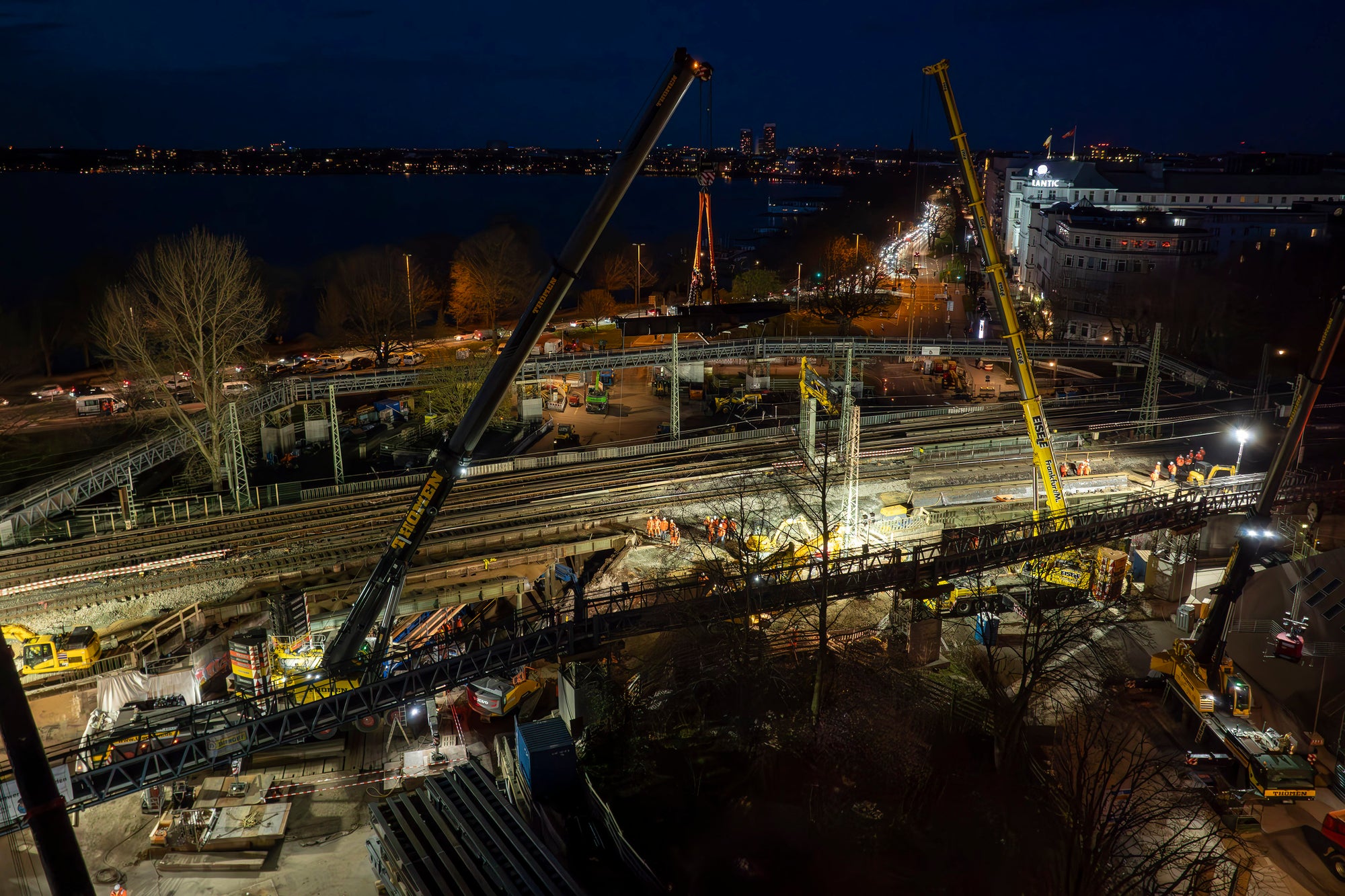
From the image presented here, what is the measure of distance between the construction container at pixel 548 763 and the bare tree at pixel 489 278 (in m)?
40.1

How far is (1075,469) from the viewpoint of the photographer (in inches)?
1048

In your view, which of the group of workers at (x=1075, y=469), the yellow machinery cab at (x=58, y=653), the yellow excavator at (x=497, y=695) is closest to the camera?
the yellow excavator at (x=497, y=695)

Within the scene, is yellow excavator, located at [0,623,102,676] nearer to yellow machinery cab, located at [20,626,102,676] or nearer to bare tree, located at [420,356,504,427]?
→ yellow machinery cab, located at [20,626,102,676]

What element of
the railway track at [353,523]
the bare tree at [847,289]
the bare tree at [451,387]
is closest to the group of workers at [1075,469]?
the railway track at [353,523]

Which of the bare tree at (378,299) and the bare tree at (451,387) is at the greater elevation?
the bare tree at (378,299)

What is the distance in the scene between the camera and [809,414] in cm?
2402

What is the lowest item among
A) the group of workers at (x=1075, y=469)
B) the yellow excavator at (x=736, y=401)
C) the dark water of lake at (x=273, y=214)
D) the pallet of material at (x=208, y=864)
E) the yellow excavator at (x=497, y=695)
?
the pallet of material at (x=208, y=864)

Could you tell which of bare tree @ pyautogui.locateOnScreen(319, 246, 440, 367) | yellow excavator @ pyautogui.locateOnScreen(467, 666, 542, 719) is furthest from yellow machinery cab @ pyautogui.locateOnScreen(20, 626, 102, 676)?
bare tree @ pyautogui.locateOnScreen(319, 246, 440, 367)

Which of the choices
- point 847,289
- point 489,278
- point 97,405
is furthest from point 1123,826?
point 847,289

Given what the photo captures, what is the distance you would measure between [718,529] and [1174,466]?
14.0m

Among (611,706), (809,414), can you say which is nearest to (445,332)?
(809,414)

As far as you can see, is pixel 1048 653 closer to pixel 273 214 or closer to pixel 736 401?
pixel 736 401

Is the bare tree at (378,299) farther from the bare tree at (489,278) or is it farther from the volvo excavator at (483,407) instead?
the volvo excavator at (483,407)

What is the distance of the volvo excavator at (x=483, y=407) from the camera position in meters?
12.3
